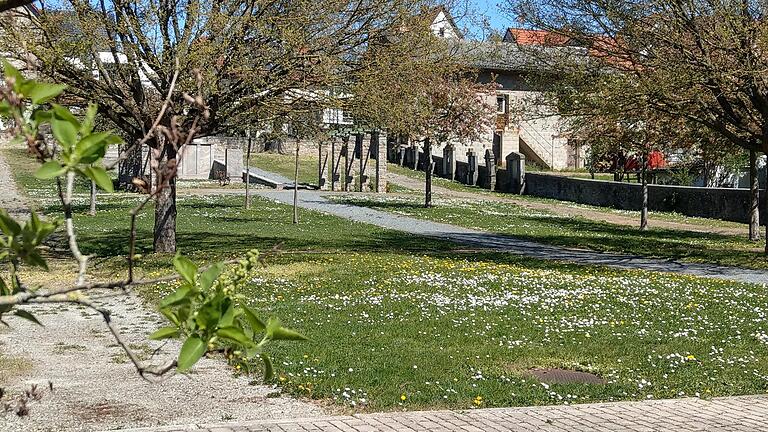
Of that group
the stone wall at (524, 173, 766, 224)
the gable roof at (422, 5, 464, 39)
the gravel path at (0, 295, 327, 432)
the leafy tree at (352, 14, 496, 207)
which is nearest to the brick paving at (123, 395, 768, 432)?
the gravel path at (0, 295, 327, 432)

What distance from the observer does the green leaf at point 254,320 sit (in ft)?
8.97

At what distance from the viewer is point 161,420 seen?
761 centimetres

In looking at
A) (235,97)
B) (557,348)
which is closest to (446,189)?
(235,97)

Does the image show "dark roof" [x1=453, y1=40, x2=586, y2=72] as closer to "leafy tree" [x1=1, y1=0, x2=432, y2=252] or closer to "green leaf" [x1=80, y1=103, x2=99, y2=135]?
"leafy tree" [x1=1, y1=0, x2=432, y2=252]

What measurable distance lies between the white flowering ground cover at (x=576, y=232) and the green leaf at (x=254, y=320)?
19.1 m

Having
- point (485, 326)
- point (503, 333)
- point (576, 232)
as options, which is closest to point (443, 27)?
point (576, 232)

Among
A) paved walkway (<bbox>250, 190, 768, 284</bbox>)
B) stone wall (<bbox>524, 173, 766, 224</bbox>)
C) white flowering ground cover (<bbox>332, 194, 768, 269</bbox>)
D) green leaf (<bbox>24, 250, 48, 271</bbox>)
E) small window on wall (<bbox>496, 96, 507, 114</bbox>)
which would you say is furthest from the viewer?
small window on wall (<bbox>496, 96, 507, 114</bbox>)

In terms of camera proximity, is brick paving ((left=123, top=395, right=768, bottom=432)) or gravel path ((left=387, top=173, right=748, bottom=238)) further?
gravel path ((left=387, top=173, right=748, bottom=238))

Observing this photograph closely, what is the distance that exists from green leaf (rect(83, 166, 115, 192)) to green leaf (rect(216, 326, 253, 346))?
0.48 meters

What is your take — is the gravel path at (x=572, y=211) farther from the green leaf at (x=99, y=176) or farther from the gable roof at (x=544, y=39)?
the green leaf at (x=99, y=176)

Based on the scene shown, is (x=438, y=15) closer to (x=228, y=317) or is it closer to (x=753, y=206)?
(x=753, y=206)

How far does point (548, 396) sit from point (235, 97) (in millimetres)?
10960

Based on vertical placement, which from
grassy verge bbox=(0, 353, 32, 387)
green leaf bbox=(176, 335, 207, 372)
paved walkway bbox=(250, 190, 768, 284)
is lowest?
grassy verge bbox=(0, 353, 32, 387)

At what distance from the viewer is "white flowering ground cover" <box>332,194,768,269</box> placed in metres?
22.9
